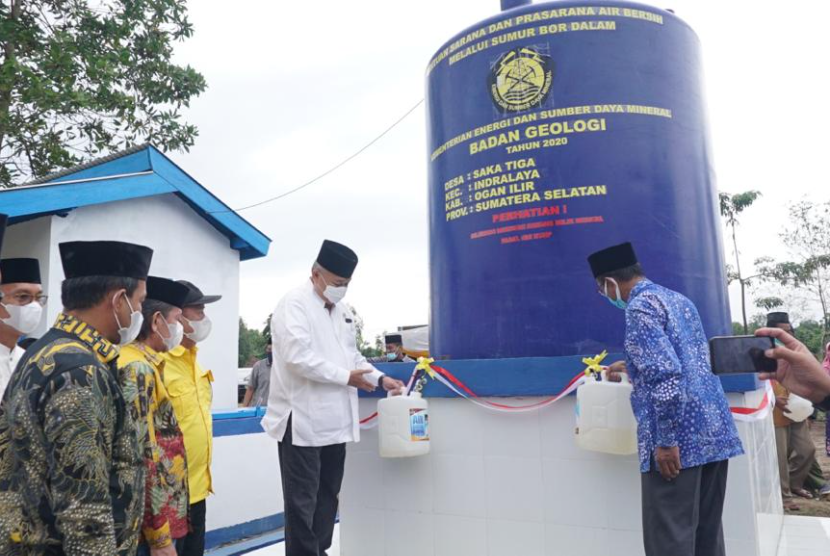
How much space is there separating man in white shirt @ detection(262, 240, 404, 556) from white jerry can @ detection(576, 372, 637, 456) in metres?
1.18

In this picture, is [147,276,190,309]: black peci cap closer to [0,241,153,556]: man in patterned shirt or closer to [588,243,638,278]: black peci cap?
[0,241,153,556]: man in patterned shirt

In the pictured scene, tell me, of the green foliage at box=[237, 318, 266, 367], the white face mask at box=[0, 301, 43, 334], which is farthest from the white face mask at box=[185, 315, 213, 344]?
the green foliage at box=[237, 318, 266, 367]

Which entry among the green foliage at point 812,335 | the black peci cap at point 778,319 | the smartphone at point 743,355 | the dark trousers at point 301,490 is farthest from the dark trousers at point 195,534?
the green foliage at point 812,335

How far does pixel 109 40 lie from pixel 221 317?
220 inches

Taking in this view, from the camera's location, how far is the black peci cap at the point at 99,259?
192cm

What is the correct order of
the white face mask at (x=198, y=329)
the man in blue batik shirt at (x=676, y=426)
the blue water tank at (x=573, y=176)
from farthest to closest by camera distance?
the blue water tank at (x=573, y=176), the white face mask at (x=198, y=329), the man in blue batik shirt at (x=676, y=426)

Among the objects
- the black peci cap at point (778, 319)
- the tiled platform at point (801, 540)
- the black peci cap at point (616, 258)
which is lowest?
the tiled platform at point (801, 540)

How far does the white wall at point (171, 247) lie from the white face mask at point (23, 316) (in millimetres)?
3147

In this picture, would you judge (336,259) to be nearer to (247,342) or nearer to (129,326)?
(129,326)

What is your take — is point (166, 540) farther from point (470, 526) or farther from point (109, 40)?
point (109, 40)

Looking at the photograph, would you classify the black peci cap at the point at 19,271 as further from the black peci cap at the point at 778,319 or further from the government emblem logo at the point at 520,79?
the black peci cap at the point at 778,319

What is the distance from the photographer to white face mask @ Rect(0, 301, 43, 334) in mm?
3439

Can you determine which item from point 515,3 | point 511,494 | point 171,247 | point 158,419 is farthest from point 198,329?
point 171,247

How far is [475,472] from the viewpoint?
12.3 feet
